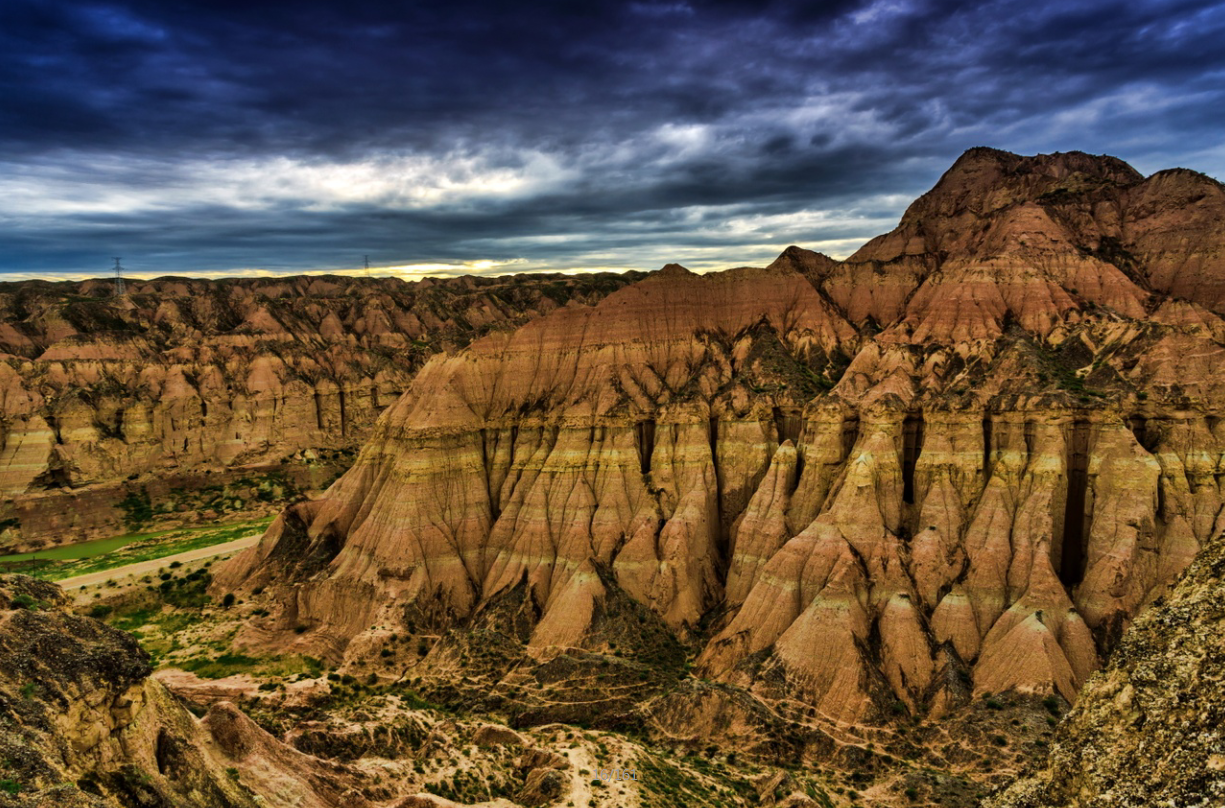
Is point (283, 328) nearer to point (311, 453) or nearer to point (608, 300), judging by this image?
point (311, 453)

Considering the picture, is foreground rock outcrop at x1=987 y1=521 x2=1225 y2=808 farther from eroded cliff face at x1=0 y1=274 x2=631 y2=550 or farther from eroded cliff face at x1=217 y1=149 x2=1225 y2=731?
eroded cliff face at x1=0 y1=274 x2=631 y2=550

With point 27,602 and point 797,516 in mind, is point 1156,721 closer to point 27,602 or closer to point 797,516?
point 27,602

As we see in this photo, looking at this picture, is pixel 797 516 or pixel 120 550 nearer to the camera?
pixel 797 516

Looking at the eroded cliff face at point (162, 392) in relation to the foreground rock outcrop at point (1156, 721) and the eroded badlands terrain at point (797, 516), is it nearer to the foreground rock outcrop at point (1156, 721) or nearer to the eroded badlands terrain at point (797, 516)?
the eroded badlands terrain at point (797, 516)

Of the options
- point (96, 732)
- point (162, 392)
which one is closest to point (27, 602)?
point (96, 732)

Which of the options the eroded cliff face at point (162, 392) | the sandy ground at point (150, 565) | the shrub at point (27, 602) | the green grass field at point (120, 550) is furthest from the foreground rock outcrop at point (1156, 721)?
the green grass field at point (120, 550)

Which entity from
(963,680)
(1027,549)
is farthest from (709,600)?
(1027,549)
